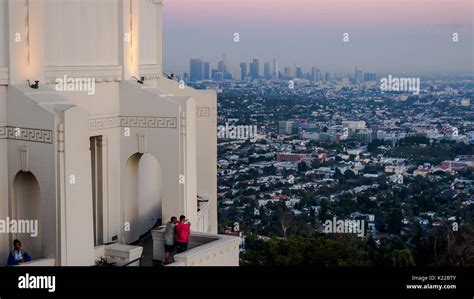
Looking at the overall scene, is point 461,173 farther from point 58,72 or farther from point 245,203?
point 58,72

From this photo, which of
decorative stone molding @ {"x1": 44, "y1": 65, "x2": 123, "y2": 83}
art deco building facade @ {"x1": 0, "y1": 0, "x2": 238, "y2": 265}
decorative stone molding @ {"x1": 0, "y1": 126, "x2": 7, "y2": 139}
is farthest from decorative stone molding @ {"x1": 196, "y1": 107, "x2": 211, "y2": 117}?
decorative stone molding @ {"x1": 0, "y1": 126, "x2": 7, "y2": 139}

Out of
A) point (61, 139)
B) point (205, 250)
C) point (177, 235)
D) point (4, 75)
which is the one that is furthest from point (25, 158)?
point (205, 250)

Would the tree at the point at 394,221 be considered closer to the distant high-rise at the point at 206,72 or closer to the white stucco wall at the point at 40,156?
the distant high-rise at the point at 206,72

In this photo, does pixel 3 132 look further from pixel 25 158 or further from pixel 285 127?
pixel 285 127

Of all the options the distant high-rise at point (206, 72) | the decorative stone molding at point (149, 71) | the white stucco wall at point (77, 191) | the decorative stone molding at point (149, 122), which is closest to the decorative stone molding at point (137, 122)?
the decorative stone molding at point (149, 122)

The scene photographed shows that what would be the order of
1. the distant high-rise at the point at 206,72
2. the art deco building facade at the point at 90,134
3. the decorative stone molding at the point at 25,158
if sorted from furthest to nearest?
the distant high-rise at the point at 206,72 → the decorative stone molding at the point at 25,158 → the art deco building facade at the point at 90,134

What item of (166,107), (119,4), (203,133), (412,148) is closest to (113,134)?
(166,107)
